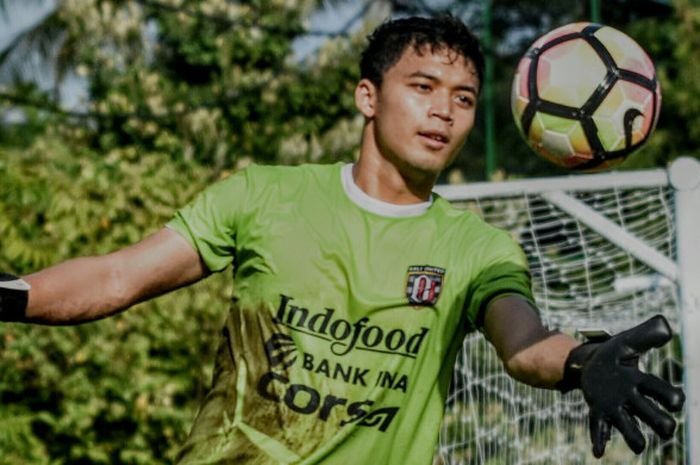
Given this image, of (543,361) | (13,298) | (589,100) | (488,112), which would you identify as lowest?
(543,361)

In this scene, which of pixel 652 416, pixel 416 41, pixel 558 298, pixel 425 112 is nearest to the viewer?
pixel 652 416

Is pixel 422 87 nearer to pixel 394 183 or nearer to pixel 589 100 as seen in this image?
pixel 394 183

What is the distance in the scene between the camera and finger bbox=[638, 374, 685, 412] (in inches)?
94.4

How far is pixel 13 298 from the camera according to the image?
311 cm

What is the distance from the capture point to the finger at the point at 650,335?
2.49m

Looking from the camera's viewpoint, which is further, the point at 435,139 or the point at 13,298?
the point at 435,139

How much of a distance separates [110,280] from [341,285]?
2.09ft

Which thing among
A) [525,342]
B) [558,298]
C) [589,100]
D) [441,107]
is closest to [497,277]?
[525,342]

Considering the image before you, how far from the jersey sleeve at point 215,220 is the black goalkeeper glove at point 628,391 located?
1307mm

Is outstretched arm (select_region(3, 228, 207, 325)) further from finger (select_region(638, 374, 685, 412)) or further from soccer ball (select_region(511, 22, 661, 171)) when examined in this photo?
finger (select_region(638, 374, 685, 412))

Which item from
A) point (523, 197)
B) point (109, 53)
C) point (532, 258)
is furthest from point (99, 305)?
point (109, 53)

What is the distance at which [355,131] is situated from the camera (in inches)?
443

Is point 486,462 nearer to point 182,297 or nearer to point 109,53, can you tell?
point 182,297

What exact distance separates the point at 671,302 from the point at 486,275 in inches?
128
